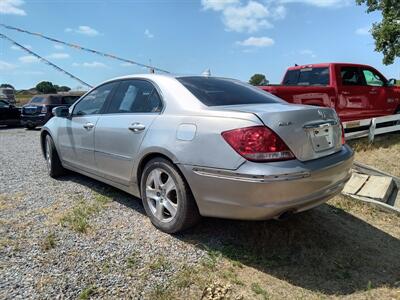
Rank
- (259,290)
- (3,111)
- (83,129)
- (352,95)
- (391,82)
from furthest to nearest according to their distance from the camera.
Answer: (3,111), (391,82), (352,95), (83,129), (259,290)

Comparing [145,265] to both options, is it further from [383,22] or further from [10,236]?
[383,22]

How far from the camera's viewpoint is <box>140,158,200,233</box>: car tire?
321 centimetres

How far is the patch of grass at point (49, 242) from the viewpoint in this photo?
322 centimetres

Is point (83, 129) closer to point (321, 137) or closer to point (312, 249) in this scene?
point (321, 137)

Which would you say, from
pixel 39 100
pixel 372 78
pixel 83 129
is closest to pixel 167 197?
pixel 83 129

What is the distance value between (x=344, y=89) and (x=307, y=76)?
89 centimetres

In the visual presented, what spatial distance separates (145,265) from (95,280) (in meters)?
0.41

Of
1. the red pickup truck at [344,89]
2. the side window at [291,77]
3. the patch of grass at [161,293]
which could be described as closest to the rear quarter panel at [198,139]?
the patch of grass at [161,293]

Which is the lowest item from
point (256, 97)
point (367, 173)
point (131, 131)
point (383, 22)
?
point (367, 173)

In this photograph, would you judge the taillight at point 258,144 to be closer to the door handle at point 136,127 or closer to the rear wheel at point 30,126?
the door handle at point 136,127

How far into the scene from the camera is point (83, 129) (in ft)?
15.0

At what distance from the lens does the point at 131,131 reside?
12.3 ft

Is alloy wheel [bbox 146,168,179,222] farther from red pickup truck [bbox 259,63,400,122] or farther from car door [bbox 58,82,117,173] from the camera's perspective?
red pickup truck [bbox 259,63,400,122]

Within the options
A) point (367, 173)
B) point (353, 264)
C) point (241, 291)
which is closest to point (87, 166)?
point (241, 291)
